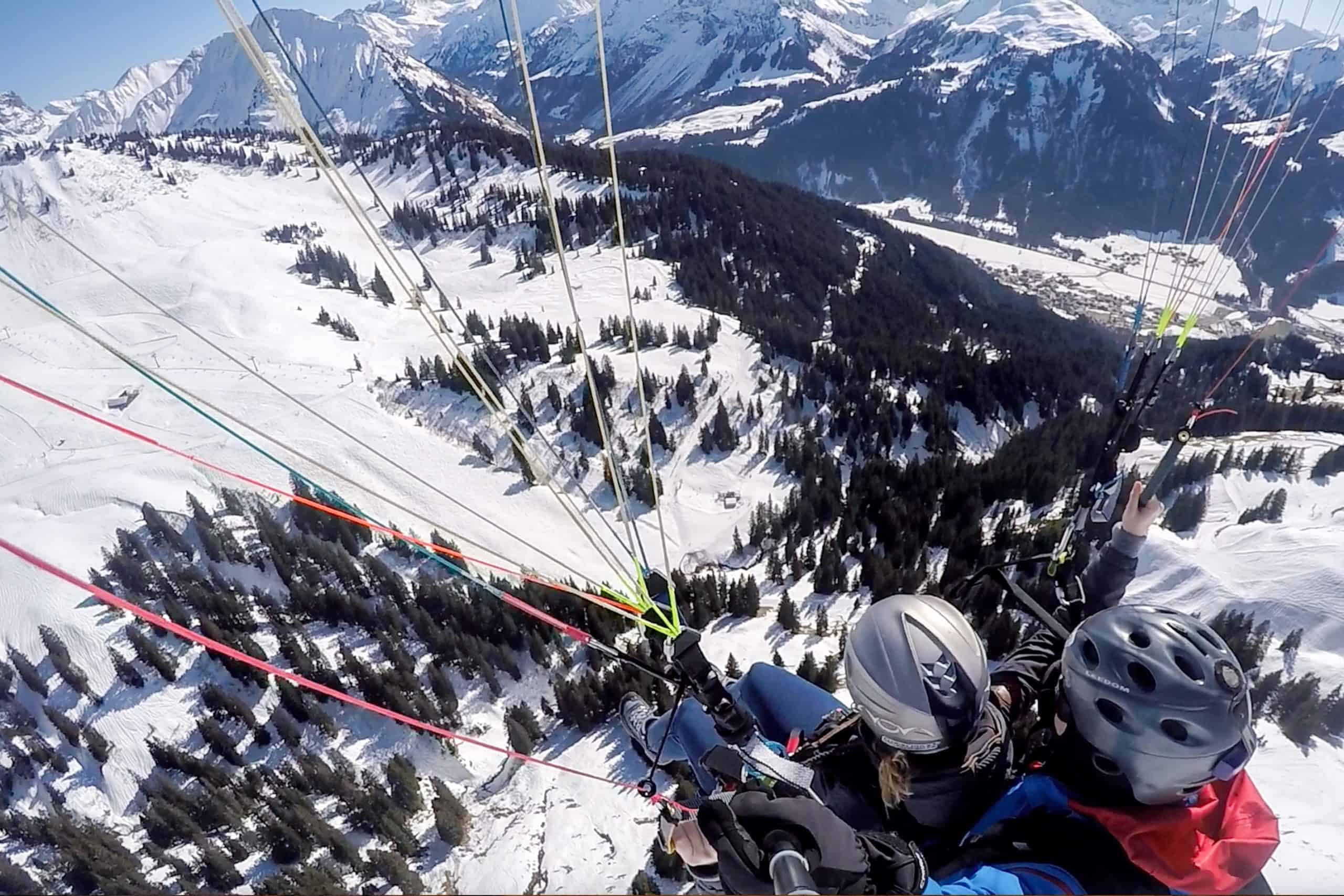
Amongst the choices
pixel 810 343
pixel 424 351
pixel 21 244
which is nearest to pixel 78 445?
pixel 424 351

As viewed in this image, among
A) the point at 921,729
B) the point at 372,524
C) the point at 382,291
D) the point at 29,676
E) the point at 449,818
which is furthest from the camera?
the point at 382,291

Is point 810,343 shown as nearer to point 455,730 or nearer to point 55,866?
point 455,730

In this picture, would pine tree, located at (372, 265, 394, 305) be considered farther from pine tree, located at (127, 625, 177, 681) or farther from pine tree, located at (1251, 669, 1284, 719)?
pine tree, located at (1251, 669, 1284, 719)

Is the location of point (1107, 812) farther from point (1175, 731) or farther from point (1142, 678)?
point (1142, 678)

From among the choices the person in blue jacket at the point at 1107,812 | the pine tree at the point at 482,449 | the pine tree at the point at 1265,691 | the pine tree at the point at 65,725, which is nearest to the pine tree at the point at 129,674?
the pine tree at the point at 65,725

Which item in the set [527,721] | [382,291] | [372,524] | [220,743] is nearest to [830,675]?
[527,721]

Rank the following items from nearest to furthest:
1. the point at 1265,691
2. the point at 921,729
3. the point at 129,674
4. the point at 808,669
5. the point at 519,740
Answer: the point at 921,729 → the point at 1265,691 → the point at 808,669 → the point at 519,740 → the point at 129,674
